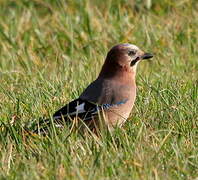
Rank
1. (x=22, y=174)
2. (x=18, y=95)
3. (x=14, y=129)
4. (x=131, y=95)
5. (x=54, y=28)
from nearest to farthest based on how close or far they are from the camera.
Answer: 1. (x=22, y=174)
2. (x=14, y=129)
3. (x=131, y=95)
4. (x=18, y=95)
5. (x=54, y=28)

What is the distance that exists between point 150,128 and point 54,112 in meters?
0.99

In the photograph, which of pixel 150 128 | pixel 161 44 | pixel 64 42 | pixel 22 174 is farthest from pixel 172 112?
pixel 64 42

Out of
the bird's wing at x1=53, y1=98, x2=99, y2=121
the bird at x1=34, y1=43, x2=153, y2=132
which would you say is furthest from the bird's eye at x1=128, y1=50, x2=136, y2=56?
the bird's wing at x1=53, y1=98, x2=99, y2=121

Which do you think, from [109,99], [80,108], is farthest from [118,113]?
[80,108]

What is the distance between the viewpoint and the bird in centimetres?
583

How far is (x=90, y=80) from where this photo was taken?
7.24m

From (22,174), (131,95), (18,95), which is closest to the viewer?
(22,174)

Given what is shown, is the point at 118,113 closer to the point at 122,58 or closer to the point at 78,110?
the point at 78,110

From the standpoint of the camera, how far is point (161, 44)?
8.41m

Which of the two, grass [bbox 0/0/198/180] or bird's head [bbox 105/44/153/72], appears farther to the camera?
bird's head [bbox 105/44/153/72]

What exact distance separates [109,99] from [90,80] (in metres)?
1.26

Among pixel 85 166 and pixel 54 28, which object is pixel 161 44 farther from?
pixel 85 166

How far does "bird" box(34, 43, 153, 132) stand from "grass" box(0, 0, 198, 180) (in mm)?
157

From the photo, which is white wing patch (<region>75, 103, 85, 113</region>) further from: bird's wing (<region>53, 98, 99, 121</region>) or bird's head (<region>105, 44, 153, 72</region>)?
bird's head (<region>105, 44, 153, 72</region>)
